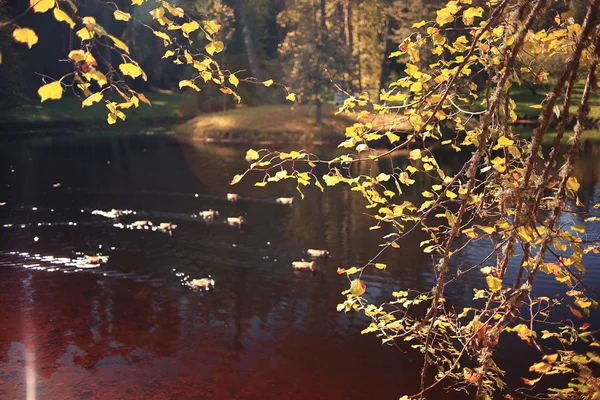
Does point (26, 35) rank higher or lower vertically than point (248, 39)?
lower

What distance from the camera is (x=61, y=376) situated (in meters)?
10.3

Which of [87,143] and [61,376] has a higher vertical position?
[87,143]

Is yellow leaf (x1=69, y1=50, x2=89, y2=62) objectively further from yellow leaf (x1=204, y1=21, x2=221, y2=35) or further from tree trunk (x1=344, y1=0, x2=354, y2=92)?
tree trunk (x1=344, y1=0, x2=354, y2=92)

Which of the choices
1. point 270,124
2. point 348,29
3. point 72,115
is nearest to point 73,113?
point 72,115

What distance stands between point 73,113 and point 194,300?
173 ft

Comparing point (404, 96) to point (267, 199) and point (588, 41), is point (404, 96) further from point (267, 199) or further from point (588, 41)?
point (267, 199)

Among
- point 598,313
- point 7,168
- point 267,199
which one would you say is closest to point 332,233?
point 267,199

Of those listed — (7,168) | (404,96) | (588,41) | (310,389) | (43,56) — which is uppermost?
(43,56)

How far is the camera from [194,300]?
1393cm

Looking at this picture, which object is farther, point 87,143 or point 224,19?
point 224,19

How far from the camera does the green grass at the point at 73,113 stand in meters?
55.4

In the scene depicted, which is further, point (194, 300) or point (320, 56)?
point (320, 56)

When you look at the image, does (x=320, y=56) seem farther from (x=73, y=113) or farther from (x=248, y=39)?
(x=73, y=113)

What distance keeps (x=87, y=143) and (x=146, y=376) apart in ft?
130
